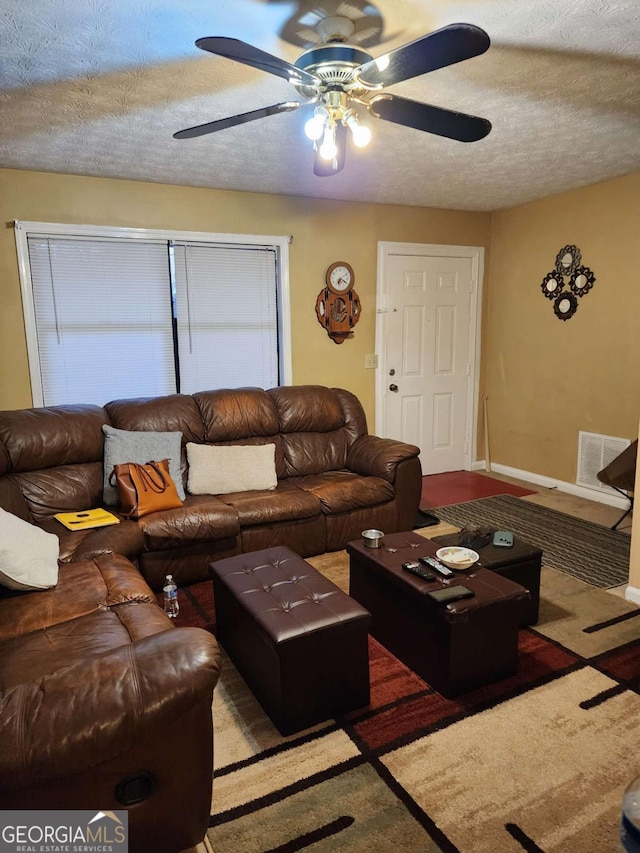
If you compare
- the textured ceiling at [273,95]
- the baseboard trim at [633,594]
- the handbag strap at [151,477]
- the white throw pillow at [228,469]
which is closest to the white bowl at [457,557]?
the baseboard trim at [633,594]

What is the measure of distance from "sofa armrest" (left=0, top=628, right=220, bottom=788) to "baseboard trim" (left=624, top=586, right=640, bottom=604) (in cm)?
242

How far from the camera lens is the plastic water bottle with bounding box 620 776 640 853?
76 centimetres

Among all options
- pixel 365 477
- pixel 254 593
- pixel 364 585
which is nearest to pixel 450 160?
pixel 365 477

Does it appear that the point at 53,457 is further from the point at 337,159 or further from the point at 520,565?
the point at 520,565

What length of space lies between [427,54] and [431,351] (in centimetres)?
374

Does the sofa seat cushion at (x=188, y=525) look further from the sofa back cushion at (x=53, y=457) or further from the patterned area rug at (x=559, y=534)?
the patterned area rug at (x=559, y=534)

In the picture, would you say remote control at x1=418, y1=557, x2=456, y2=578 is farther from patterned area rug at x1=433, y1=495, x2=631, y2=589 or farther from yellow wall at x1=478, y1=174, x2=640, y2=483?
yellow wall at x1=478, y1=174, x2=640, y2=483

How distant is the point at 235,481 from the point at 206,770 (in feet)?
7.00

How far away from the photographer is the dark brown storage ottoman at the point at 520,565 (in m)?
2.45

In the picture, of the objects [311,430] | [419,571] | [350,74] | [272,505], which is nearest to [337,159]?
[350,74]

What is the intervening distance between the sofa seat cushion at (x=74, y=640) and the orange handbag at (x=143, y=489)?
1005mm

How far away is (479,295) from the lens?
5.35 m

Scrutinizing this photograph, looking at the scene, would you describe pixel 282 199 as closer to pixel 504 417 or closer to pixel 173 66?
pixel 173 66

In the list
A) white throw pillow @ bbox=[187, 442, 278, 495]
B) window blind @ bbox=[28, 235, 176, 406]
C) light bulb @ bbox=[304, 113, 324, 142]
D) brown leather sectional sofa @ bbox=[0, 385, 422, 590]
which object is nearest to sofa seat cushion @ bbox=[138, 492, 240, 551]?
brown leather sectional sofa @ bbox=[0, 385, 422, 590]
